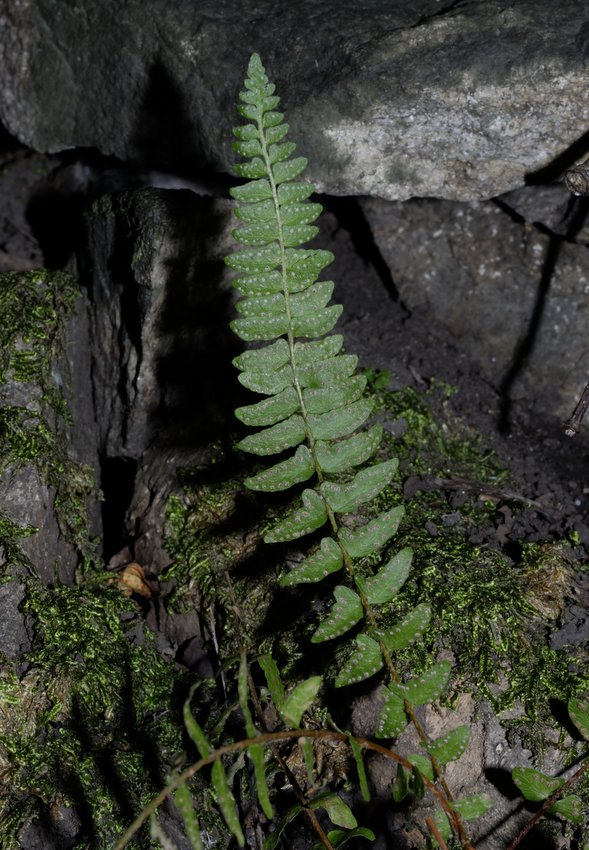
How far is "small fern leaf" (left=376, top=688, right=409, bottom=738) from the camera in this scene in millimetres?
2014

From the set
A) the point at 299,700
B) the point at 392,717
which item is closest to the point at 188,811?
the point at 299,700

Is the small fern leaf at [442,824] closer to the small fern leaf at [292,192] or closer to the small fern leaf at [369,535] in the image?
the small fern leaf at [369,535]

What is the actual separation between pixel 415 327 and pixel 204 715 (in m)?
2.13

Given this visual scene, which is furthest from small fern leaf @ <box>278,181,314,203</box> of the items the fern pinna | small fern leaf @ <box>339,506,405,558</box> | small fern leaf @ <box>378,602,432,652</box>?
small fern leaf @ <box>378,602,432,652</box>

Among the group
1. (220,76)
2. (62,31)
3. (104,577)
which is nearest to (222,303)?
(220,76)

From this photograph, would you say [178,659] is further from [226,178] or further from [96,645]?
[226,178]

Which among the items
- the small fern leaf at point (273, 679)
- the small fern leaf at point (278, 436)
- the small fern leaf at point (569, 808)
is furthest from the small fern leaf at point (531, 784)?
the small fern leaf at point (278, 436)

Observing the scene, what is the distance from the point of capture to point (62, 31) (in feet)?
12.0

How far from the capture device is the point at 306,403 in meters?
2.20

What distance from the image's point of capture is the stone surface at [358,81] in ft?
9.75

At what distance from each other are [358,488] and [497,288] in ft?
6.50

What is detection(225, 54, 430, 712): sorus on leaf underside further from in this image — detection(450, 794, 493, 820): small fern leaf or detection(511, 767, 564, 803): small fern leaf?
detection(511, 767, 564, 803): small fern leaf

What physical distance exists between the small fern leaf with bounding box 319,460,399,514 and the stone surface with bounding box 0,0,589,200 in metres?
1.59

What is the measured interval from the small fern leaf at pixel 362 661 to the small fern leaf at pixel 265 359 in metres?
0.79
